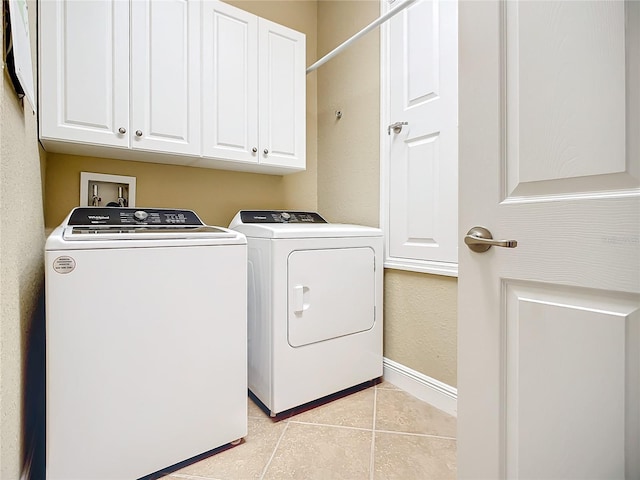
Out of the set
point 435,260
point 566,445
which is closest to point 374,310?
point 435,260

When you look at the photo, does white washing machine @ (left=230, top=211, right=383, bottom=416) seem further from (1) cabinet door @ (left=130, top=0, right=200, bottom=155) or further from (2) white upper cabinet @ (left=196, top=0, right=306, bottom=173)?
(1) cabinet door @ (left=130, top=0, right=200, bottom=155)

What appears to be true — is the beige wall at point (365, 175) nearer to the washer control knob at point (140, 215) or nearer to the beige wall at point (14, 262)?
the washer control knob at point (140, 215)

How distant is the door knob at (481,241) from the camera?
0.81m

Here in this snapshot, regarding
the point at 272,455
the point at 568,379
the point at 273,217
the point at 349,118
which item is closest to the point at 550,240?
the point at 568,379

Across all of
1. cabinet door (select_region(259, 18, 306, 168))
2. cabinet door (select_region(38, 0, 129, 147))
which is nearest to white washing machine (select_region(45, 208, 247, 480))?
cabinet door (select_region(38, 0, 129, 147))

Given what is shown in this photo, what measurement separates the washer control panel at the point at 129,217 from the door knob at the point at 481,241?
1.30 metres

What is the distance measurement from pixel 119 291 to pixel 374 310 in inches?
51.0

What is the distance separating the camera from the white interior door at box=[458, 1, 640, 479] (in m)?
0.65

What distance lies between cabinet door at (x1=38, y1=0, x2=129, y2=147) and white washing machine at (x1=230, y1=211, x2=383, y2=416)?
2.68ft

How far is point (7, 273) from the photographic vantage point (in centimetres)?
86

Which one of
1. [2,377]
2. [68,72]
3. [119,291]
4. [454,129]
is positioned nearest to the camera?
[2,377]

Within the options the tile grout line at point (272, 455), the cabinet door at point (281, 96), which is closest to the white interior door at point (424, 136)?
the cabinet door at point (281, 96)

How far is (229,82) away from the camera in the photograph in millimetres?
1863

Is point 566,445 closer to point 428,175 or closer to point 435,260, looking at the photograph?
point 435,260
